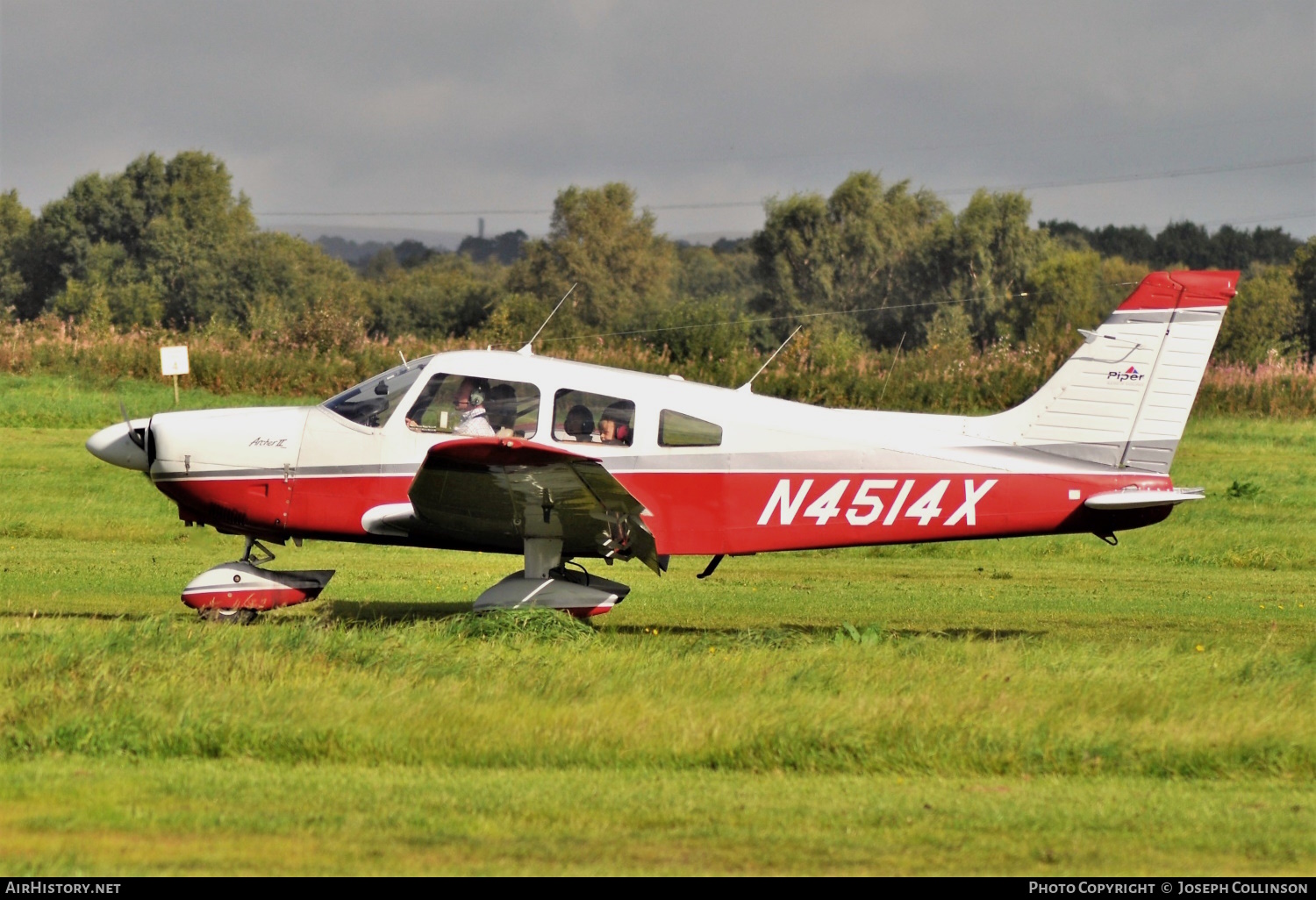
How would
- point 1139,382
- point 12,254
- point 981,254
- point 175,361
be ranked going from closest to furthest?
point 1139,382 < point 175,361 < point 981,254 < point 12,254

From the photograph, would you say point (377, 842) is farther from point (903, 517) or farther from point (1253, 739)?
point (903, 517)

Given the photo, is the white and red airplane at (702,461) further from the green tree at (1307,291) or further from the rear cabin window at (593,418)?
the green tree at (1307,291)

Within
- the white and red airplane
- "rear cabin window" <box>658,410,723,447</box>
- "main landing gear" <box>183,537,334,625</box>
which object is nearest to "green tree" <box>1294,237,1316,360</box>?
the white and red airplane

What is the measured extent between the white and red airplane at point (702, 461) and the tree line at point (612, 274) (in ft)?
101

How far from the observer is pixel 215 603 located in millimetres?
9773

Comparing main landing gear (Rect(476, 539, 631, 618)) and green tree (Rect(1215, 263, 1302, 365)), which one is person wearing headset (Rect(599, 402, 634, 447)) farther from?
green tree (Rect(1215, 263, 1302, 365))

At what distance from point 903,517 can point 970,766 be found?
387cm

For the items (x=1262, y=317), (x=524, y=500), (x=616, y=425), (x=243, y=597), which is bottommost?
(x=243, y=597)

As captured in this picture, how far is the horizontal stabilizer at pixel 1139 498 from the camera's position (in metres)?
9.71

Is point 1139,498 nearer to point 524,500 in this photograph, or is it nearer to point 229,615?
point 524,500

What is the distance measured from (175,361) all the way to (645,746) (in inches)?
726

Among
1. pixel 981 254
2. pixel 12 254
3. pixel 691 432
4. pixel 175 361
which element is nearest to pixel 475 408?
pixel 691 432

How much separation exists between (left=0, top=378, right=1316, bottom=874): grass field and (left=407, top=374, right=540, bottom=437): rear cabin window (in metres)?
1.46

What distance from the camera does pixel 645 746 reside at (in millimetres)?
6324
